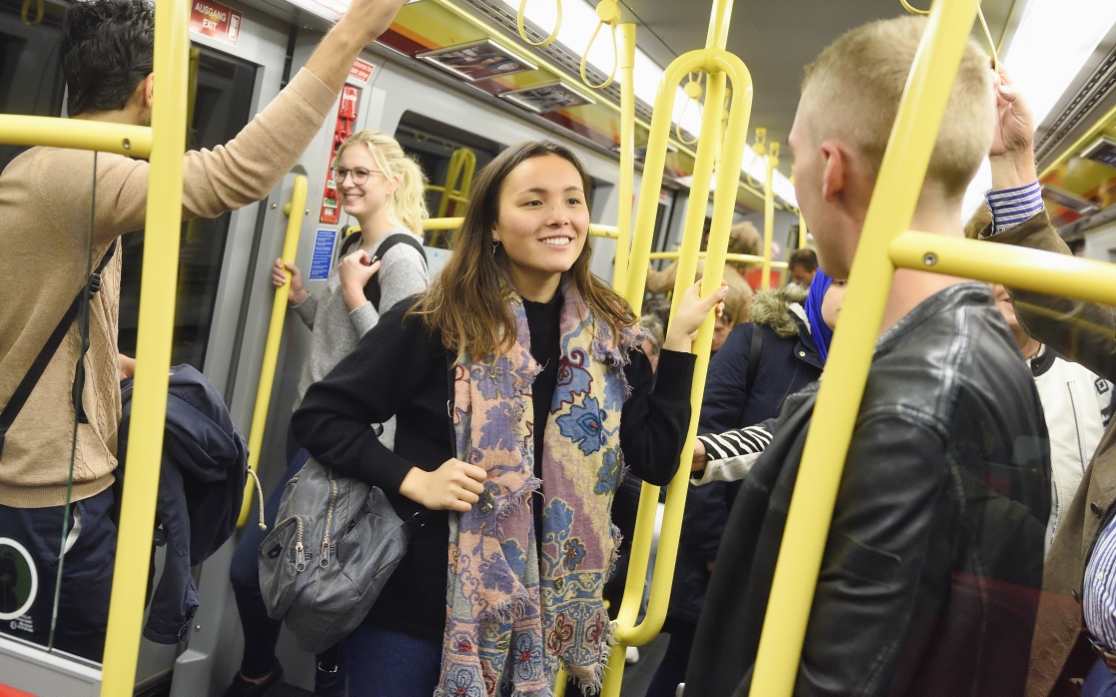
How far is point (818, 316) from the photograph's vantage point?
2.33 m

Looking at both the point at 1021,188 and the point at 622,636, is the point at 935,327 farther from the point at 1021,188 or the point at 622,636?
the point at 622,636

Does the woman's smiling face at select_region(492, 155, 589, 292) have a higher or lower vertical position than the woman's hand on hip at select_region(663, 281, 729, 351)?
higher

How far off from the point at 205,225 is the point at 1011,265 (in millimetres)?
2637

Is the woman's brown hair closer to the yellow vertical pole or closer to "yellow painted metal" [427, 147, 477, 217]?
the yellow vertical pole

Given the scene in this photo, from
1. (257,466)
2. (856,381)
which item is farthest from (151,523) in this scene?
(257,466)

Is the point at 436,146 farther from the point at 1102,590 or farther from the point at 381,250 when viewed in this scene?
the point at 1102,590

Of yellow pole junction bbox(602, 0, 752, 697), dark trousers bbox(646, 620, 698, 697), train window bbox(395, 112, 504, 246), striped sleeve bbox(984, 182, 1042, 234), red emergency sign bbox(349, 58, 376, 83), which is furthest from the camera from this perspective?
train window bbox(395, 112, 504, 246)

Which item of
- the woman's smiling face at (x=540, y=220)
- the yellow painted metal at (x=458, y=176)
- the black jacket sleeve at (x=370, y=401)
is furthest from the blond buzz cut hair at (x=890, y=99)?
the yellow painted metal at (x=458, y=176)

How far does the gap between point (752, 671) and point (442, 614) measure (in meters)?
0.83

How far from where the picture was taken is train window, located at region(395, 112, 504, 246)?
3484 mm

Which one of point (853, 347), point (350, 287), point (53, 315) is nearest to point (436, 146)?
point (350, 287)

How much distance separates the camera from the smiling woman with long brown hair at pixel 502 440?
4.91ft

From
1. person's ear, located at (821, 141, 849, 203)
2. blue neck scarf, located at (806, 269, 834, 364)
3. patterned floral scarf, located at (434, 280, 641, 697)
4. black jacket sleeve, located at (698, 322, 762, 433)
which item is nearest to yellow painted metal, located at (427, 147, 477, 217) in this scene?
black jacket sleeve, located at (698, 322, 762, 433)

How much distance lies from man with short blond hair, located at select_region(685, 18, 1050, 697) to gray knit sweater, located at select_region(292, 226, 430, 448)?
1854 millimetres
